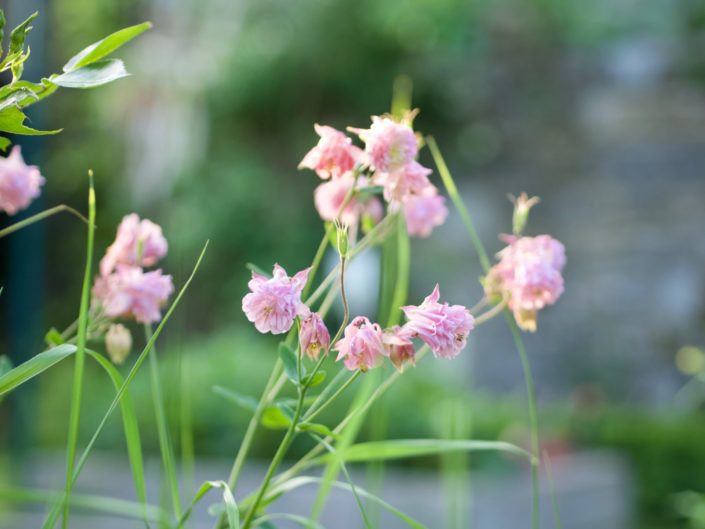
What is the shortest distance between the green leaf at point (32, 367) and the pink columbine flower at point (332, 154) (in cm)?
25

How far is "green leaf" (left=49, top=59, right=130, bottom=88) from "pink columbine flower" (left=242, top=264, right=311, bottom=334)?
167 millimetres

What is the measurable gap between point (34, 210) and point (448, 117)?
10.8ft

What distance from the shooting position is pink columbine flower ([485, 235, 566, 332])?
2.60 feet

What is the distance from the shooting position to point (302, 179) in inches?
265

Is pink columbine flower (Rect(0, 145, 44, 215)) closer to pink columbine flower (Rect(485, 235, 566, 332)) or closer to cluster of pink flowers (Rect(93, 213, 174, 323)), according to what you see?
cluster of pink flowers (Rect(93, 213, 174, 323))

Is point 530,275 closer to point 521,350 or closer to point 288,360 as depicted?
point 521,350

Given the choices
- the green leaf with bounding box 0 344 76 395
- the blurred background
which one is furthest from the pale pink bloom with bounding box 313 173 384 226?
the blurred background

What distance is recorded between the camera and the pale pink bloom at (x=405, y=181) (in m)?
0.75

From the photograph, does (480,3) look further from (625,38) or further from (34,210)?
(34,210)

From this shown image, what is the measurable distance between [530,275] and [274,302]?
0.28 meters

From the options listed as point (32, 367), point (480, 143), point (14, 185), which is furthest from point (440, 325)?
point (480, 143)

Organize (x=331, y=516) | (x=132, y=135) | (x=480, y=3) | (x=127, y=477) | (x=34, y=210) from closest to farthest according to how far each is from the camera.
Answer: (x=331, y=516), (x=127, y=477), (x=34, y=210), (x=480, y=3), (x=132, y=135)

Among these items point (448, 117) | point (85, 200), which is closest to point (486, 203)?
point (448, 117)

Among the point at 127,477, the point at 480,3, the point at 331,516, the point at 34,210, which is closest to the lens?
the point at 331,516
